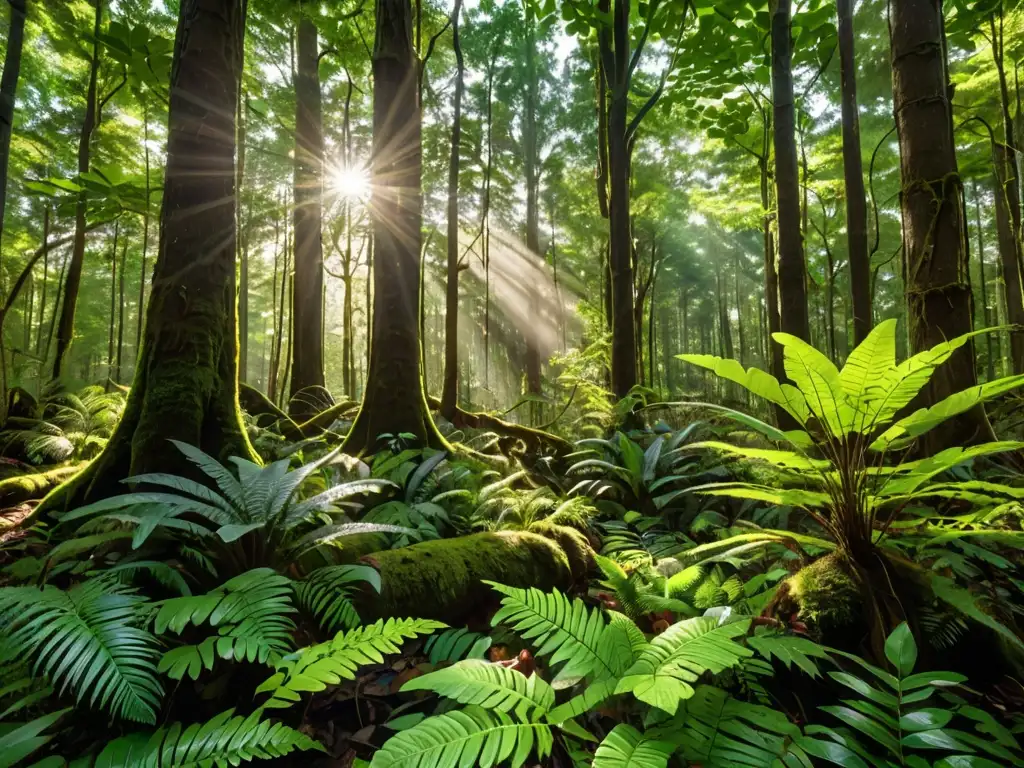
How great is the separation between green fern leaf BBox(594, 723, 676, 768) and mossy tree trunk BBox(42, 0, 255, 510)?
2.96 meters

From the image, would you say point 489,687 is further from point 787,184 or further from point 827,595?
point 787,184

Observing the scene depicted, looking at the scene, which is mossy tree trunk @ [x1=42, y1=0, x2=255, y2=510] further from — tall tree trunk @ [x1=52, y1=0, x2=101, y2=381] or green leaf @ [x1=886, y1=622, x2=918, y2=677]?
tall tree trunk @ [x1=52, y1=0, x2=101, y2=381]

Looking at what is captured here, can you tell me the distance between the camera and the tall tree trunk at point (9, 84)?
505 cm

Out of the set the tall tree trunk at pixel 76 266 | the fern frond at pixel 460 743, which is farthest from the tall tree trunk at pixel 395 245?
the tall tree trunk at pixel 76 266

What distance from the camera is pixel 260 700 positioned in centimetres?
169

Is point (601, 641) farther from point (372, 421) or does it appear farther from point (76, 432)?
point (76, 432)

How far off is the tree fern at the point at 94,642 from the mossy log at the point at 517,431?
17.4 ft

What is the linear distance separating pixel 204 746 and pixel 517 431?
581 cm

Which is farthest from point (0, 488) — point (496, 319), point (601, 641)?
point (496, 319)

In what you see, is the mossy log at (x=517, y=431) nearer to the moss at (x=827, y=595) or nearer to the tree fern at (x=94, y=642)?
the moss at (x=827, y=595)

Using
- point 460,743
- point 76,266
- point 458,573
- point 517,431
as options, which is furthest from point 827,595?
point 76,266

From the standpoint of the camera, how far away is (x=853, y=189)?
6.46 meters

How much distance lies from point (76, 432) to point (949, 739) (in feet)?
24.5

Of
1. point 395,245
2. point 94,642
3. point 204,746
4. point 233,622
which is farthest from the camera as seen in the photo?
point 395,245
